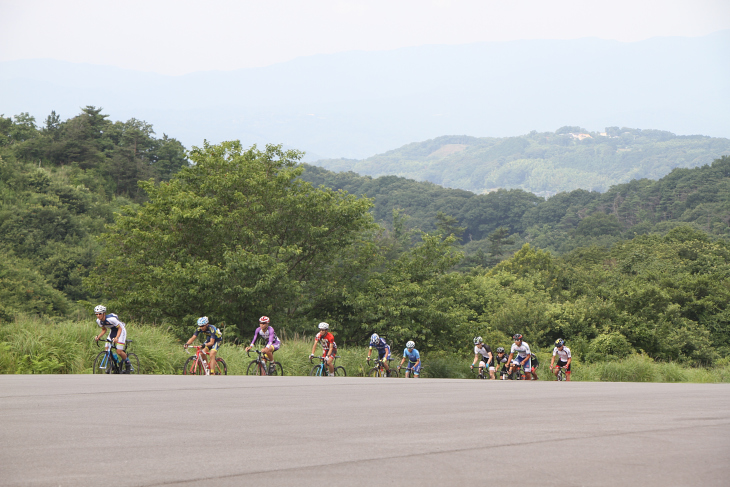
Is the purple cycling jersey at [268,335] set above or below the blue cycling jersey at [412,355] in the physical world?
above

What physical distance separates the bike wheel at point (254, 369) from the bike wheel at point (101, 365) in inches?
144

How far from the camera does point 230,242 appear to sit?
3244 centimetres

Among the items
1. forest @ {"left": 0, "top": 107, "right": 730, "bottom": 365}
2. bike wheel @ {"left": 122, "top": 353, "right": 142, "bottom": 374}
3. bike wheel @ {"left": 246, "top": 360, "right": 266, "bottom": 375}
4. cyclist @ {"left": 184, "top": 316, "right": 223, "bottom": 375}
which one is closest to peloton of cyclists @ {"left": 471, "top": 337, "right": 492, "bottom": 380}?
forest @ {"left": 0, "top": 107, "right": 730, "bottom": 365}

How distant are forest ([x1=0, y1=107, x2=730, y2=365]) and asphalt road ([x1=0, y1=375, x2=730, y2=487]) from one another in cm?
1387

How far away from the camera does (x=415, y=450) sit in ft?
18.5

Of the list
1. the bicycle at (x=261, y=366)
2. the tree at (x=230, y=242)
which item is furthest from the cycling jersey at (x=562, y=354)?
the bicycle at (x=261, y=366)

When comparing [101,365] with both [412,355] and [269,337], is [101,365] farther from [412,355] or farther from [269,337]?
[412,355]

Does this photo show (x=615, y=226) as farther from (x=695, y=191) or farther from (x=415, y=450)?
(x=415, y=450)

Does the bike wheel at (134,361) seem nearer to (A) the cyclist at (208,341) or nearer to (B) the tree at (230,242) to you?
(A) the cyclist at (208,341)

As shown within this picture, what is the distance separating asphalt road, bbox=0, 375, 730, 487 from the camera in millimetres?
4684

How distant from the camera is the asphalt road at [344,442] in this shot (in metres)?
4.68

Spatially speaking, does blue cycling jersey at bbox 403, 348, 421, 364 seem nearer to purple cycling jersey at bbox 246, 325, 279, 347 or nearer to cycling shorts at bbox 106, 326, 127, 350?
purple cycling jersey at bbox 246, 325, 279, 347

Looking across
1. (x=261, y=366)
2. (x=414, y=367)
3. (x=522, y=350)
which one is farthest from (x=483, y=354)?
(x=261, y=366)

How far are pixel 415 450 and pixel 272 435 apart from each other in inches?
54.1
